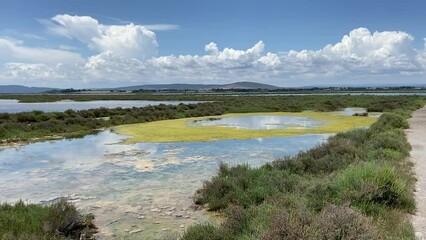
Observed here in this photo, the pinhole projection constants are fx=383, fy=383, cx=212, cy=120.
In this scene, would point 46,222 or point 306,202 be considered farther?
Result: point 46,222

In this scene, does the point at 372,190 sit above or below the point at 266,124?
above

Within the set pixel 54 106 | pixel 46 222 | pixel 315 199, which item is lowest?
pixel 54 106

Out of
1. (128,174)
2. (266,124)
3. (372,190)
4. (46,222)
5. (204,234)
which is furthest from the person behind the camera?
(266,124)

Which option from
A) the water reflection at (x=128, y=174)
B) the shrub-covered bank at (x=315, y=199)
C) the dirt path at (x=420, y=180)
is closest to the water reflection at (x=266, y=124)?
the water reflection at (x=128, y=174)

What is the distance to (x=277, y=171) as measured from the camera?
11.9m

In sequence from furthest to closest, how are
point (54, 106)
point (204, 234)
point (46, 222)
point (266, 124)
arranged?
point (54, 106) → point (266, 124) → point (46, 222) → point (204, 234)

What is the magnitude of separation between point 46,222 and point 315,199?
18.9 ft

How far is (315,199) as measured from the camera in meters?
8.21

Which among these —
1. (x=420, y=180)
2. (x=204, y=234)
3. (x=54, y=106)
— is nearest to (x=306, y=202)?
(x=204, y=234)

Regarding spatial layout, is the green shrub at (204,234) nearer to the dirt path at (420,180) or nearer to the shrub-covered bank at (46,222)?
the shrub-covered bank at (46,222)

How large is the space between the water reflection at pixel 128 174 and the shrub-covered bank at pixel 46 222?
0.50 metres

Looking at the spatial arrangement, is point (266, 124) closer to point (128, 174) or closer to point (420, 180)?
point (128, 174)

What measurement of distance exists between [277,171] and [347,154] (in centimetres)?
334

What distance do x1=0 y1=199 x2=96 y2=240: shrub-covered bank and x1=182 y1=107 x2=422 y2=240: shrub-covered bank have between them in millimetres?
2655
